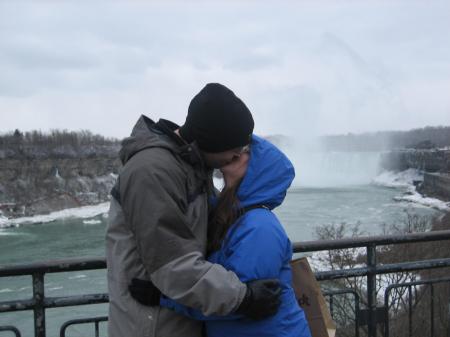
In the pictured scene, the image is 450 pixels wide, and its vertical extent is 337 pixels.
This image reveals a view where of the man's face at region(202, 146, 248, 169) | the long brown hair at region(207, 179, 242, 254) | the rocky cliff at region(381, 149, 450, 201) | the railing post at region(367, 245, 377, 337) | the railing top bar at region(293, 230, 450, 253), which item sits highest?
the man's face at region(202, 146, 248, 169)

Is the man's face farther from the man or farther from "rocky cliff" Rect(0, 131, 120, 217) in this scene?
"rocky cliff" Rect(0, 131, 120, 217)

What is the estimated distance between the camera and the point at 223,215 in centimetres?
208

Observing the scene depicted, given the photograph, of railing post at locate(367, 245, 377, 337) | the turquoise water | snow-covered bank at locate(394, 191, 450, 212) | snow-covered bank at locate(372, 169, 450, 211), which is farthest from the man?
snow-covered bank at locate(372, 169, 450, 211)

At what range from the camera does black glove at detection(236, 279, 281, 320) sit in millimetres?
1892

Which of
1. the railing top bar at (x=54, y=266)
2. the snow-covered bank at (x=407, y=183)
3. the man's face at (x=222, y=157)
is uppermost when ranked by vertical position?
the man's face at (x=222, y=157)

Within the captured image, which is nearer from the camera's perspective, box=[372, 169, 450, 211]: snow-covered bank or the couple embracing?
the couple embracing

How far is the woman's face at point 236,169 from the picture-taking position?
2131 millimetres

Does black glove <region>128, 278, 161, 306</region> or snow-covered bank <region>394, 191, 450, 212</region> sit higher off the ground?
black glove <region>128, 278, 161, 306</region>

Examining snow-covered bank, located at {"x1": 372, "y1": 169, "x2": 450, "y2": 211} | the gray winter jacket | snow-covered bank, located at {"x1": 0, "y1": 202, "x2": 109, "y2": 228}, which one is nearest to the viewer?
the gray winter jacket

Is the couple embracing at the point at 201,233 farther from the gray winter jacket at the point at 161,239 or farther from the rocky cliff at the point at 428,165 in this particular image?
the rocky cliff at the point at 428,165

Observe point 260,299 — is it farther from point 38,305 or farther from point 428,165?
point 428,165

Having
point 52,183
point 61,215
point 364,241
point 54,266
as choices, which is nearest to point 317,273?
point 364,241

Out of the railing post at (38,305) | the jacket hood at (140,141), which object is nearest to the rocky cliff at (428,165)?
the railing post at (38,305)

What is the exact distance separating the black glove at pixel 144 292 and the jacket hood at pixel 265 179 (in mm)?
483
